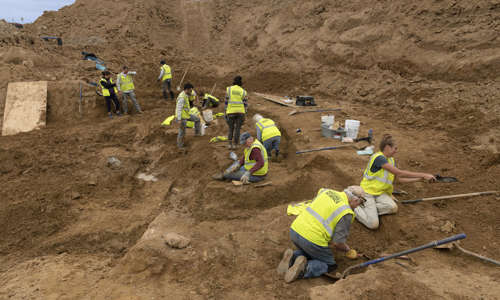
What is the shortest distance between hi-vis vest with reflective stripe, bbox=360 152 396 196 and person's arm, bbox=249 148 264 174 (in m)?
1.99

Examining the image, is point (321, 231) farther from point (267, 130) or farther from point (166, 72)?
point (166, 72)

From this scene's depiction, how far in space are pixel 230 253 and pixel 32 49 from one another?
1375cm

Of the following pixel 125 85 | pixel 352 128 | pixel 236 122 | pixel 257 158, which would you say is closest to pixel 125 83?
pixel 125 85

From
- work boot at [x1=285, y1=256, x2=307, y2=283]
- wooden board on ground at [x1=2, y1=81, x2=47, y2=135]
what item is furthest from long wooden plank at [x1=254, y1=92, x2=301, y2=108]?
wooden board on ground at [x1=2, y1=81, x2=47, y2=135]

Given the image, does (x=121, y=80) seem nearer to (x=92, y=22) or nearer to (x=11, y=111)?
(x=11, y=111)

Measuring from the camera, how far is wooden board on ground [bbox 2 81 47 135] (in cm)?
912

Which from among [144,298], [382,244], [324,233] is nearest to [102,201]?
[144,298]

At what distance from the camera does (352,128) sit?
7484mm

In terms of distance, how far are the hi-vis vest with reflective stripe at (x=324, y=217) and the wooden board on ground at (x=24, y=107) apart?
9809 mm

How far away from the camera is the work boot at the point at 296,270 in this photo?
3451 millimetres

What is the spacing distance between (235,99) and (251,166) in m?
2.29

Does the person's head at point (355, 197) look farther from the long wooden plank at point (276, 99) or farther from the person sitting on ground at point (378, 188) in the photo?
the long wooden plank at point (276, 99)

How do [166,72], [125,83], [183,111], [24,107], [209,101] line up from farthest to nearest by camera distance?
[166,72], [209,101], [125,83], [24,107], [183,111]

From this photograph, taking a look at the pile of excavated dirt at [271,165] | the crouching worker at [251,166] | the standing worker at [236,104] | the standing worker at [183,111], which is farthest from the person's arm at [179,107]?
the crouching worker at [251,166]
